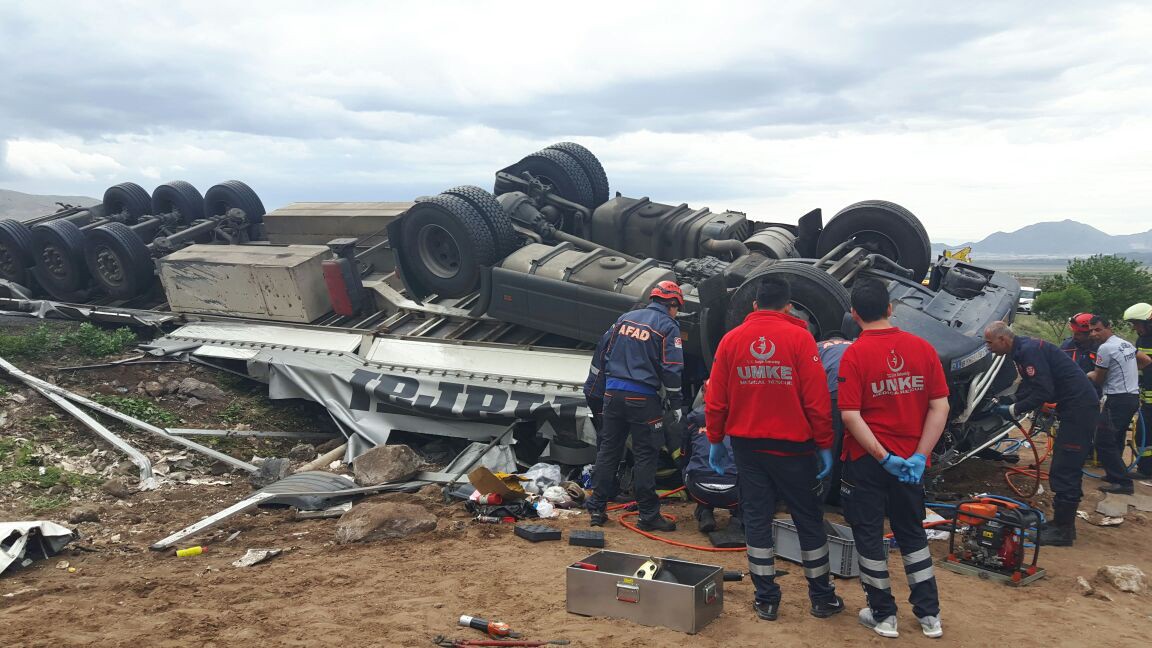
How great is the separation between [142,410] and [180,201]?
17.3 feet

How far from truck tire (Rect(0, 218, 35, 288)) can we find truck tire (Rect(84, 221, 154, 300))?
1.12m

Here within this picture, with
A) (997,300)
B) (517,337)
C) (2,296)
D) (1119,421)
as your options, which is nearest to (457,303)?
(517,337)

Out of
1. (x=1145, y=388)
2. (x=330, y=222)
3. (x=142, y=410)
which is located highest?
(x=330, y=222)

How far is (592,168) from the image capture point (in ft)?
30.9

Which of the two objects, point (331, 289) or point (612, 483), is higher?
point (331, 289)

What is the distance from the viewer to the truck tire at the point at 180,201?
11.6m

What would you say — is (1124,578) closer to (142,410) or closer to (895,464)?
(895,464)

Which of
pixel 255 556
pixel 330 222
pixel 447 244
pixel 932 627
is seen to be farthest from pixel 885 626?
pixel 330 222

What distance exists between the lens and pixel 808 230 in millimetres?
7715

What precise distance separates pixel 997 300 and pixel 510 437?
402 cm

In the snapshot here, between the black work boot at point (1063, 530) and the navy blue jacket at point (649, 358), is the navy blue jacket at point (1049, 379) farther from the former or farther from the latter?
the navy blue jacket at point (649, 358)

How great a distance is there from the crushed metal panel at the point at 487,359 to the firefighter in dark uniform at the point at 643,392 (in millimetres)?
1422

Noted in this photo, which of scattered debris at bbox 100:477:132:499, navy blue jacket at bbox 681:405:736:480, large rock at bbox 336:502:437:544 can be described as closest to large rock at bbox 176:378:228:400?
scattered debris at bbox 100:477:132:499

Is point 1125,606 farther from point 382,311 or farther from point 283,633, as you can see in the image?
point 382,311
